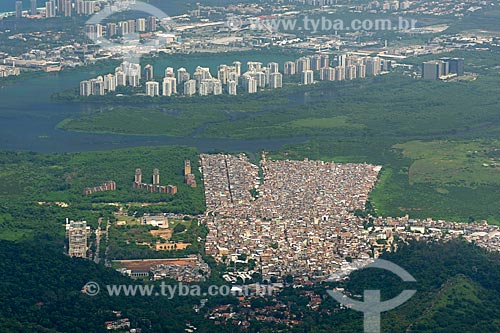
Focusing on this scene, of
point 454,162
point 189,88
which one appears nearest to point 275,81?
point 189,88

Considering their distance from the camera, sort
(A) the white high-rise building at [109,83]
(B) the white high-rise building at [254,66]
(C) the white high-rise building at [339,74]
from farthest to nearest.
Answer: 1. (C) the white high-rise building at [339,74]
2. (B) the white high-rise building at [254,66]
3. (A) the white high-rise building at [109,83]

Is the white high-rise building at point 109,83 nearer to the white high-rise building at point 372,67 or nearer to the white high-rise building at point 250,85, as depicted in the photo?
the white high-rise building at point 250,85

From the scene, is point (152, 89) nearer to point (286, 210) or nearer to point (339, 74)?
point (339, 74)

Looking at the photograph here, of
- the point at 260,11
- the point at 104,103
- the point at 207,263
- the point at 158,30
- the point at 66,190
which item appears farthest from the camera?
the point at 260,11

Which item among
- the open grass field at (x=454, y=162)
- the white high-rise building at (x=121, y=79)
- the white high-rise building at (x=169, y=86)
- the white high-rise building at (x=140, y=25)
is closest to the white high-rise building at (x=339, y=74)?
the white high-rise building at (x=169, y=86)

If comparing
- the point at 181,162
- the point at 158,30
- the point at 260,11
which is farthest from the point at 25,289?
the point at 260,11

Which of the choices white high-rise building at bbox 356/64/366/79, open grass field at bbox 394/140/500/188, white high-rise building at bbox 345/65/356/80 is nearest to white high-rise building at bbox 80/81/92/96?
white high-rise building at bbox 345/65/356/80

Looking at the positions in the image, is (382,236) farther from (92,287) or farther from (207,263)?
(92,287)
